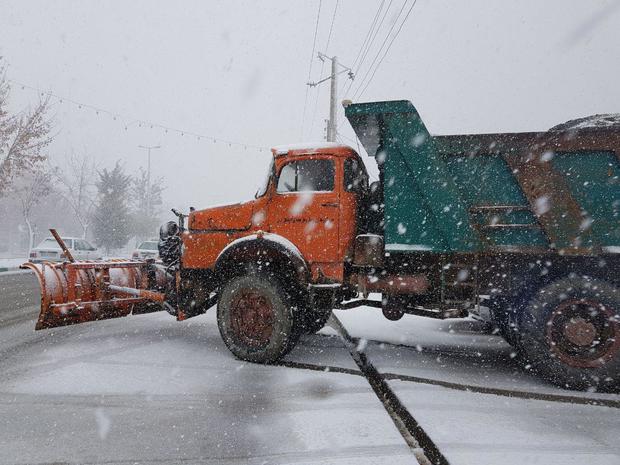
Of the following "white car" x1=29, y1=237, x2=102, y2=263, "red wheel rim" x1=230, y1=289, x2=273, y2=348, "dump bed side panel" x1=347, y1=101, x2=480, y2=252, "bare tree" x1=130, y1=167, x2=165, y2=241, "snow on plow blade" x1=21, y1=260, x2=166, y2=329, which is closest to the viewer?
"dump bed side panel" x1=347, y1=101, x2=480, y2=252

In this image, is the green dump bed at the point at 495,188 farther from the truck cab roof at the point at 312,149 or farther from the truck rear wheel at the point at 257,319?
the truck rear wheel at the point at 257,319

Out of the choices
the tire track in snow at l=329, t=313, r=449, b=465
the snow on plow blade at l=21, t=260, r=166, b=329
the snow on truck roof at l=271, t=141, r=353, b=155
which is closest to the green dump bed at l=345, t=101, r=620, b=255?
the snow on truck roof at l=271, t=141, r=353, b=155

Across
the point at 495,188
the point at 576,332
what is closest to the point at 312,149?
the point at 495,188

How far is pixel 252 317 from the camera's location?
5.00 m

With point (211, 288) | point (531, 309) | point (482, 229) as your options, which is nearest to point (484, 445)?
point (531, 309)

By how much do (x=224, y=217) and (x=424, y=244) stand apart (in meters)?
2.34

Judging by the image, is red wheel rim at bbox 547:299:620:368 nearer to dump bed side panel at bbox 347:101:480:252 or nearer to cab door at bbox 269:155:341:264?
dump bed side panel at bbox 347:101:480:252

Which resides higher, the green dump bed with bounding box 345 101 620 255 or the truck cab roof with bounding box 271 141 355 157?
the truck cab roof with bounding box 271 141 355 157

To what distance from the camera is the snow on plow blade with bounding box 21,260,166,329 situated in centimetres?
538

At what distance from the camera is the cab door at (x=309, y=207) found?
497 centimetres

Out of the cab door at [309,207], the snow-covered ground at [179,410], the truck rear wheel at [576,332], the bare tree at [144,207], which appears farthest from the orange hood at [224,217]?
the bare tree at [144,207]

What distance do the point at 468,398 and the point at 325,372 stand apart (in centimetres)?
141

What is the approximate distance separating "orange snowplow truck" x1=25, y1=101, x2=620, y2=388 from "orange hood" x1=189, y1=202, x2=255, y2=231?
0.05 feet

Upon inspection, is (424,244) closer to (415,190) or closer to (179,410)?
(415,190)
